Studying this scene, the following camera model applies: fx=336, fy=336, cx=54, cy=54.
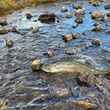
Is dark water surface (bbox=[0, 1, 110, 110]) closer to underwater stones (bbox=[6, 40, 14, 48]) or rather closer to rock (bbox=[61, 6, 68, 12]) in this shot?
underwater stones (bbox=[6, 40, 14, 48])

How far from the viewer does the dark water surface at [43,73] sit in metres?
14.1

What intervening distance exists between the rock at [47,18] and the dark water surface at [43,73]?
81 cm

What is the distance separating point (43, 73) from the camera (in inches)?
661

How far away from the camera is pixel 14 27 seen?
25781 mm

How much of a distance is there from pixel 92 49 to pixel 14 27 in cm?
783

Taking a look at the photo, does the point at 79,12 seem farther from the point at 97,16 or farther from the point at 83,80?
the point at 83,80

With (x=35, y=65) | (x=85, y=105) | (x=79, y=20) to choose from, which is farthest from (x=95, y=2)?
(x=85, y=105)

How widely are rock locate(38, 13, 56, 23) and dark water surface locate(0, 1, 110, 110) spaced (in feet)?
2.67

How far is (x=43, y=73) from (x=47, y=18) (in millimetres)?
13098

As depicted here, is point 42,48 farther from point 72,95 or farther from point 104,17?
point 104,17

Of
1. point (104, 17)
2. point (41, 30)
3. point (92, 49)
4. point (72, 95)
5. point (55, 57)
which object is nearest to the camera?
point (72, 95)

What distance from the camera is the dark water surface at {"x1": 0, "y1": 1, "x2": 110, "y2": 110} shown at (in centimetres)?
1411

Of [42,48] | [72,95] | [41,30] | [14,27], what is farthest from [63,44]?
[72,95]

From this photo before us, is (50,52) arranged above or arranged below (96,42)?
above
